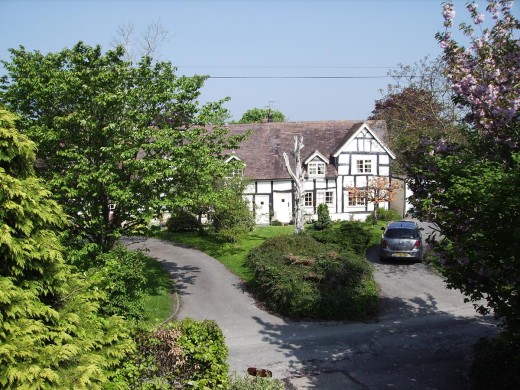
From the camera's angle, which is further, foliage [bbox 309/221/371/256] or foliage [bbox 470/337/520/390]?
foliage [bbox 309/221/371/256]

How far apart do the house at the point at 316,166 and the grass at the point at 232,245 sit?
9.04 feet

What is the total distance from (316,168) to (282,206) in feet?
12.4

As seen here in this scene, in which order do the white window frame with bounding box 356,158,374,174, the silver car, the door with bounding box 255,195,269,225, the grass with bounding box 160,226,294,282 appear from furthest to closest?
the white window frame with bounding box 356,158,374,174 < the door with bounding box 255,195,269,225 < the grass with bounding box 160,226,294,282 < the silver car

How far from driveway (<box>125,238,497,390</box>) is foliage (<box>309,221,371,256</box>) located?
79.4 inches

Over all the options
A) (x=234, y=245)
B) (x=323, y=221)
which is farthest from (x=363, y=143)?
(x=234, y=245)

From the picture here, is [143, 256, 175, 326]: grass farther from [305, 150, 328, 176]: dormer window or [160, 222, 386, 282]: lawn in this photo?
[305, 150, 328, 176]: dormer window

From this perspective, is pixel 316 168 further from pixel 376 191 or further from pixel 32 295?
pixel 32 295

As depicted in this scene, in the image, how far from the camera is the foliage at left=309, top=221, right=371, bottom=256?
21172 millimetres

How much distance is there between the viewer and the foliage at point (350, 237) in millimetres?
21172

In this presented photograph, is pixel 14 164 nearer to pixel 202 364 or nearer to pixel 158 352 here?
pixel 158 352

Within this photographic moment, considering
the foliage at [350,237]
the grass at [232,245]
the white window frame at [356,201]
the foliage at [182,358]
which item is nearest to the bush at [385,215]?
the white window frame at [356,201]

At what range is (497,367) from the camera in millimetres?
8961

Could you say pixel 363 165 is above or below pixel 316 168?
above

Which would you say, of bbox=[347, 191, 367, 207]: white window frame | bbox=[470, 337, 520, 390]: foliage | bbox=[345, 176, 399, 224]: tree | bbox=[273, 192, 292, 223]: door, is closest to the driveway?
bbox=[470, 337, 520, 390]: foliage
